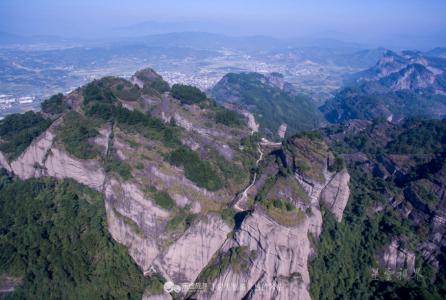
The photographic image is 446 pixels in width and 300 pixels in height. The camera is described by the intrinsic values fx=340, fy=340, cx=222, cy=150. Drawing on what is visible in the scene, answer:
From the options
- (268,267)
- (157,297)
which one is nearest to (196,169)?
(268,267)

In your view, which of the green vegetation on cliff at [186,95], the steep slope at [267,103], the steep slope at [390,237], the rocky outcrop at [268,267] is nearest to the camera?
the rocky outcrop at [268,267]

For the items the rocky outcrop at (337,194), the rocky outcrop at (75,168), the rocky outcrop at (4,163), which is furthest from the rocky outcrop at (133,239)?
the rocky outcrop at (337,194)

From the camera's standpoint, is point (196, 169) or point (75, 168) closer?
point (196, 169)

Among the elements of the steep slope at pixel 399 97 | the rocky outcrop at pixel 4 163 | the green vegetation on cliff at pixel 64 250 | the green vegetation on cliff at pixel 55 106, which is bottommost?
the steep slope at pixel 399 97

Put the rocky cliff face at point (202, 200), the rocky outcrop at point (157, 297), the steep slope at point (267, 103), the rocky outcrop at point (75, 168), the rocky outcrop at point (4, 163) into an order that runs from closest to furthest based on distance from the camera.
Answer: the rocky cliff face at point (202, 200), the rocky outcrop at point (157, 297), the rocky outcrop at point (75, 168), the rocky outcrop at point (4, 163), the steep slope at point (267, 103)

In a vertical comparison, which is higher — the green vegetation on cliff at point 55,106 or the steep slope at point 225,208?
the green vegetation on cliff at point 55,106

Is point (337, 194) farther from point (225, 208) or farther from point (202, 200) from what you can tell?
point (202, 200)

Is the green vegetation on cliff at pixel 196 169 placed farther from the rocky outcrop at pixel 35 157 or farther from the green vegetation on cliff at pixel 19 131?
the green vegetation on cliff at pixel 19 131
